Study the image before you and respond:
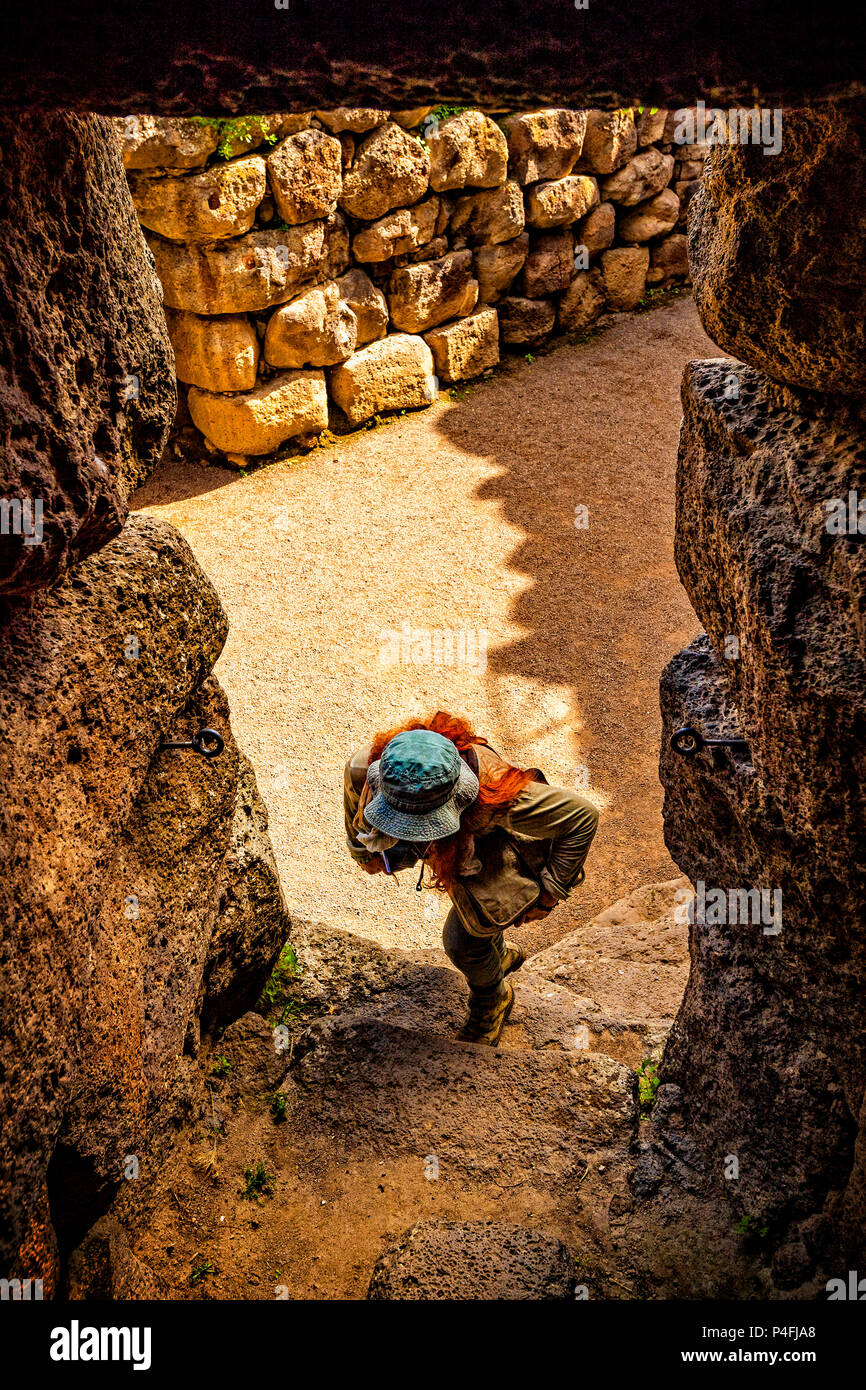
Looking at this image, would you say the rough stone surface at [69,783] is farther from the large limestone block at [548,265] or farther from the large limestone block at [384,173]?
the large limestone block at [548,265]

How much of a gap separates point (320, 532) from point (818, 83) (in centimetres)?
615

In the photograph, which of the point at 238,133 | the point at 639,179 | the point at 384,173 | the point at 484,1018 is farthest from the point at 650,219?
the point at 484,1018

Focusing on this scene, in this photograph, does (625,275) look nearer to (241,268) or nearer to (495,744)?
(241,268)

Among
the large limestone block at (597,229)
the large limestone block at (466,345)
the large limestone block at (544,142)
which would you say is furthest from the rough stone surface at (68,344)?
the large limestone block at (597,229)

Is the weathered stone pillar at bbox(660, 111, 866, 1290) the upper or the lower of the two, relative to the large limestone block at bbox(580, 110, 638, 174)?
lower

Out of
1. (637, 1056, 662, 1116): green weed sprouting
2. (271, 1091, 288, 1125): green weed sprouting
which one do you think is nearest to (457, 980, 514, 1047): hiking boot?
(637, 1056, 662, 1116): green weed sprouting

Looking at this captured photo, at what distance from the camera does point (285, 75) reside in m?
1.70

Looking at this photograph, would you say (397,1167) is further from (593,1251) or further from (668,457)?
(668,457)

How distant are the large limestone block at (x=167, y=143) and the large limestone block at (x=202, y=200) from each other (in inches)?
4.2

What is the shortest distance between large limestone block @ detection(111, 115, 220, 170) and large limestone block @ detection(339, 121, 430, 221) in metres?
1.15

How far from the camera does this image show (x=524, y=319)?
9.50m

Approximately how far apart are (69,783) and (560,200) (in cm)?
827

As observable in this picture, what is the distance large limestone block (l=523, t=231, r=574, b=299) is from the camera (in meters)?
9.41

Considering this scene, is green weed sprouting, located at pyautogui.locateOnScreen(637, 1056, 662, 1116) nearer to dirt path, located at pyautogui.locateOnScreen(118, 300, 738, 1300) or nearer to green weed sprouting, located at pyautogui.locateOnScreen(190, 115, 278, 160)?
dirt path, located at pyautogui.locateOnScreen(118, 300, 738, 1300)
